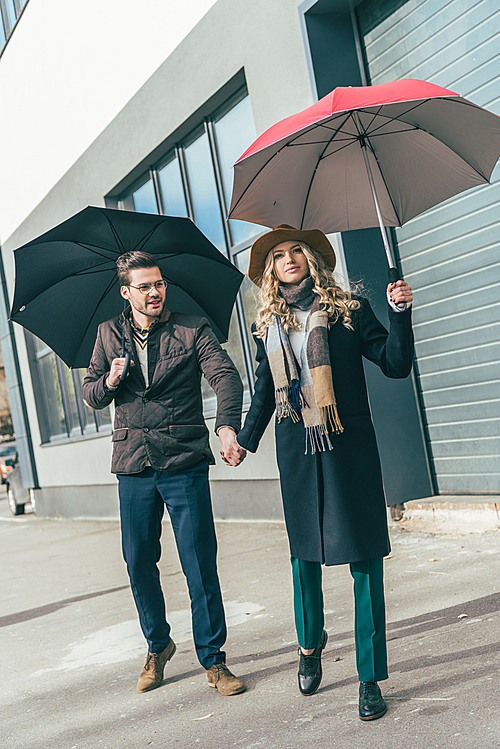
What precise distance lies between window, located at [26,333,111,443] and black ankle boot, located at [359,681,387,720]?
10.2 m

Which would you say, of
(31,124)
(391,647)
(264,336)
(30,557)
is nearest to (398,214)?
(264,336)

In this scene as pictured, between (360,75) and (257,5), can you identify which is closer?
(360,75)

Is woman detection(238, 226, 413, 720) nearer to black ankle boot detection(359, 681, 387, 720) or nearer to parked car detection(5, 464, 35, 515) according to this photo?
black ankle boot detection(359, 681, 387, 720)

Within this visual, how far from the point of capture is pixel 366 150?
11.8ft

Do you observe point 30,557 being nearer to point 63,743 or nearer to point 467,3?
point 63,743

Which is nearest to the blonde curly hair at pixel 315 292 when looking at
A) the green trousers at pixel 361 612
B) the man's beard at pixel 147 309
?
the man's beard at pixel 147 309

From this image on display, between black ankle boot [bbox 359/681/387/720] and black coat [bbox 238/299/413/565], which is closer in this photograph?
black ankle boot [bbox 359/681/387/720]

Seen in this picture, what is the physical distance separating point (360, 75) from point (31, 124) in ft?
29.8

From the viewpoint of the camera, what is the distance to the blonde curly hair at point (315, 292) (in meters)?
3.36

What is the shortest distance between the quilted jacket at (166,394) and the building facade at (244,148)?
319 centimetres

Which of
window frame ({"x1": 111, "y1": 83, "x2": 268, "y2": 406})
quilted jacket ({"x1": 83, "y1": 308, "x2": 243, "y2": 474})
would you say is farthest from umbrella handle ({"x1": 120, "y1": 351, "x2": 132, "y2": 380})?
window frame ({"x1": 111, "y1": 83, "x2": 268, "y2": 406})

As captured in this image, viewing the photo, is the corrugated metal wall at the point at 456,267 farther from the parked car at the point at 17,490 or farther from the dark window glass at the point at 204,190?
the parked car at the point at 17,490

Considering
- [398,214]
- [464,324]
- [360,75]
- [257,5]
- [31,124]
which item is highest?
[31,124]

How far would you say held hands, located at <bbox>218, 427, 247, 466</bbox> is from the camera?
138 inches
